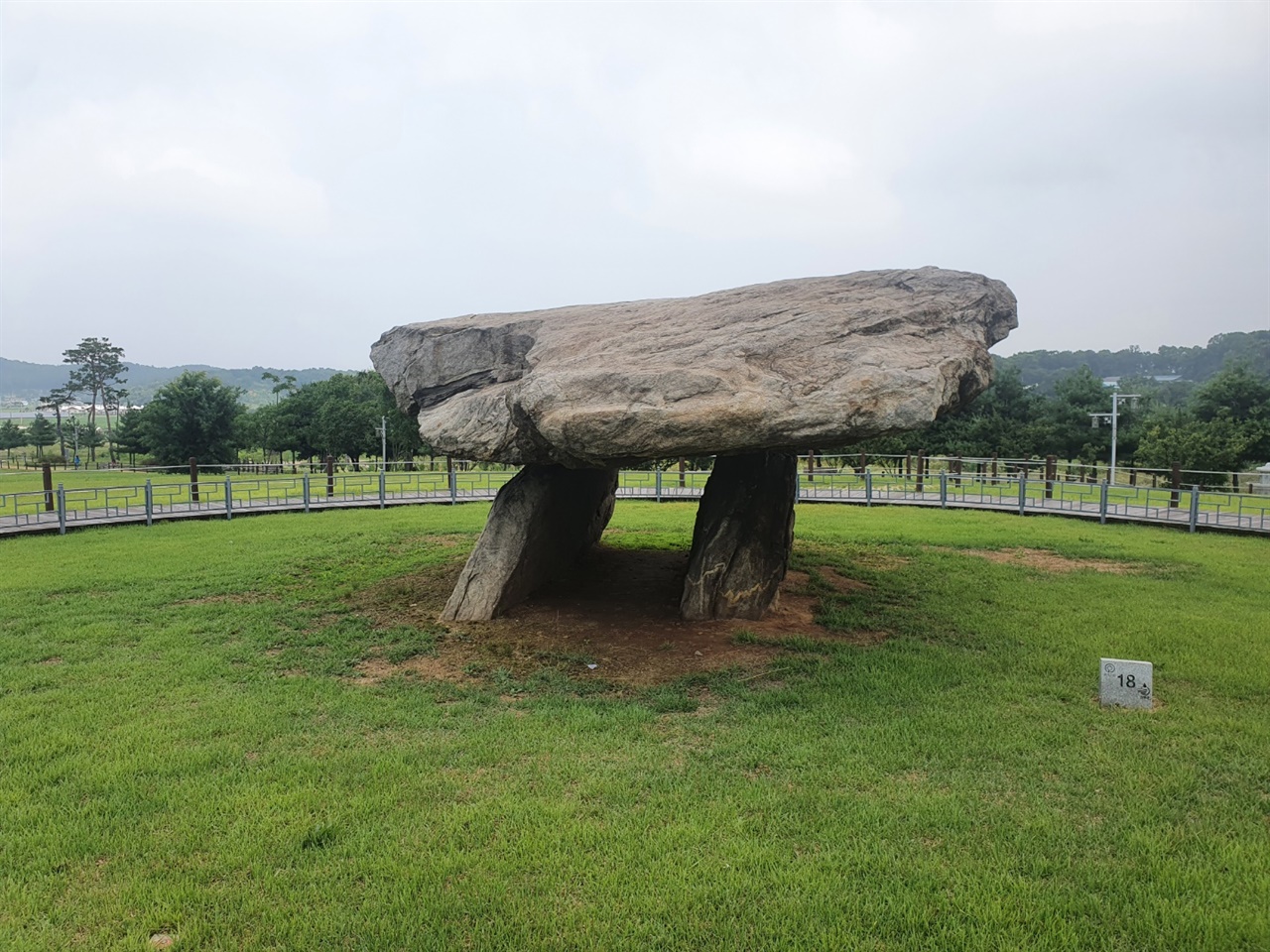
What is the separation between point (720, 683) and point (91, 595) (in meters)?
7.97

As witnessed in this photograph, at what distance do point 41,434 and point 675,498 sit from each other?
2318 inches

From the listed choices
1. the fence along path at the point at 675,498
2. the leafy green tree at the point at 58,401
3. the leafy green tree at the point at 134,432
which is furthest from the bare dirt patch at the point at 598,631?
the leafy green tree at the point at 58,401

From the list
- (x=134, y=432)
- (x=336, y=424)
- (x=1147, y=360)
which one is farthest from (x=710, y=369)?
(x=1147, y=360)

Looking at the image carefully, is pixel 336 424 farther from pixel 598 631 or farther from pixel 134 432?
pixel 598 631

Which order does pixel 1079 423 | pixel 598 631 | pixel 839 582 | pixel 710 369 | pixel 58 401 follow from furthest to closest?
pixel 58 401, pixel 1079 423, pixel 839 582, pixel 598 631, pixel 710 369

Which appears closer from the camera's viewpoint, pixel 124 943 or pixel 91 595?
pixel 124 943

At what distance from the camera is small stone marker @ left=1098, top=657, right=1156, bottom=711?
5.66 meters

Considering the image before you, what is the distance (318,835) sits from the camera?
13.3ft

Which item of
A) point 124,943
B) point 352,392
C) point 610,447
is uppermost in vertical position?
point 352,392

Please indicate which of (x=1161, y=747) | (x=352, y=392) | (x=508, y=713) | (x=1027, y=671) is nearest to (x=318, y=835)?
(x=508, y=713)

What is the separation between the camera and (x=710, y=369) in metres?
6.32

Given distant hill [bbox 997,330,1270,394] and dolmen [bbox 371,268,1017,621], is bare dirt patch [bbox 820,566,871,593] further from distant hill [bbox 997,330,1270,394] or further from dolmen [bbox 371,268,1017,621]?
distant hill [bbox 997,330,1270,394]

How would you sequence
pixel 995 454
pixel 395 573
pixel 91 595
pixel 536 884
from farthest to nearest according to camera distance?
pixel 995 454, pixel 395 573, pixel 91 595, pixel 536 884

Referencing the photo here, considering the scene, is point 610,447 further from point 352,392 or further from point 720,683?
point 352,392
